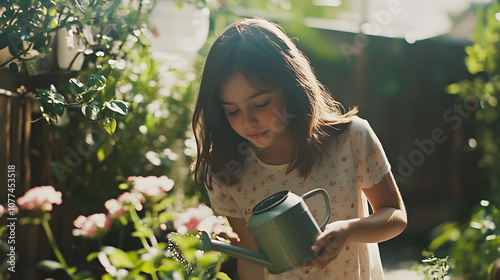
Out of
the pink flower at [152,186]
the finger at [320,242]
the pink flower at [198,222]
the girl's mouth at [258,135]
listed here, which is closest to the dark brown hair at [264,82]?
the girl's mouth at [258,135]

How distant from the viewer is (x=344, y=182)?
4.77 feet

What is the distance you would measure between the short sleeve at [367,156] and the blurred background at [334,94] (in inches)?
20.6

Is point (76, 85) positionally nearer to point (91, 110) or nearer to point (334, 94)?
point (91, 110)

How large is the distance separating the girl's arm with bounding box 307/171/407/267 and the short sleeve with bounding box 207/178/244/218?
0.38 meters

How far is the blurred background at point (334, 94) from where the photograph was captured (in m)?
2.06

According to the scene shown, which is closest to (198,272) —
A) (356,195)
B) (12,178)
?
(356,195)

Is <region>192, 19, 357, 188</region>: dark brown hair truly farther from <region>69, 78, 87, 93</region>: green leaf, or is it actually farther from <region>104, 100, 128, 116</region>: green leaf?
<region>69, 78, 87, 93</region>: green leaf

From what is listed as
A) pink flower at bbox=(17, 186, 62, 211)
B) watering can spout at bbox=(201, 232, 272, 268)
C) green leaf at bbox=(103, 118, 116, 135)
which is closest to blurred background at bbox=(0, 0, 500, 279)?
green leaf at bbox=(103, 118, 116, 135)

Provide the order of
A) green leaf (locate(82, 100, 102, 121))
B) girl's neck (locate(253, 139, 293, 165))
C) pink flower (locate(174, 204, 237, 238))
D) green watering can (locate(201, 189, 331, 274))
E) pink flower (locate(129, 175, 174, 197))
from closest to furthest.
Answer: green watering can (locate(201, 189, 331, 274)) < green leaf (locate(82, 100, 102, 121)) < girl's neck (locate(253, 139, 293, 165)) < pink flower (locate(174, 204, 237, 238)) < pink flower (locate(129, 175, 174, 197))

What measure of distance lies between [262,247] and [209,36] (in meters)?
2.18


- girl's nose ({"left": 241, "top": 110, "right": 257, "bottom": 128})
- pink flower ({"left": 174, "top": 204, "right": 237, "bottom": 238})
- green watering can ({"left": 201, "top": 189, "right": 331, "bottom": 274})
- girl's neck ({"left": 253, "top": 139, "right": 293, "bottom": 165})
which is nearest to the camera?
green watering can ({"left": 201, "top": 189, "right": 331, "bottom": 274})

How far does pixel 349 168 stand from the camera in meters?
1.46

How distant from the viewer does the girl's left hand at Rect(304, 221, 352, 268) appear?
1150 mm

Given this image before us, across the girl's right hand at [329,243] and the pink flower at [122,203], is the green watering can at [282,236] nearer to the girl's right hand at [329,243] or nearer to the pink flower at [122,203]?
the girl's right hand at [329,243]
